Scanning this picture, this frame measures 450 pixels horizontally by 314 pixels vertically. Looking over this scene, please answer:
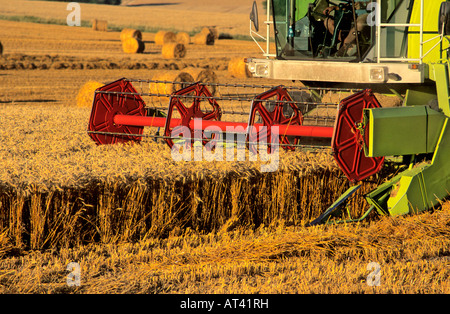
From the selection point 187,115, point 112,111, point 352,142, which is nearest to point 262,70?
point 187,115

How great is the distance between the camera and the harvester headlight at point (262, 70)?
8820 mm

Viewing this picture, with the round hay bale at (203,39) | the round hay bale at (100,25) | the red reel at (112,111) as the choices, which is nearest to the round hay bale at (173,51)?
the round hay bale at (203,39)

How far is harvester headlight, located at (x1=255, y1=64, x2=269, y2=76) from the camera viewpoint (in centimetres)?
882

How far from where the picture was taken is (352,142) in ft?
21.3

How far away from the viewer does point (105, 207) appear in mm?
5773

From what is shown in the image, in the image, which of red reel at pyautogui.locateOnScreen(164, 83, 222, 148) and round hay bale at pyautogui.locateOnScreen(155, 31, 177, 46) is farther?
round hay bale at pyautogui.locateOnScreen(155, 31, 177, 46)

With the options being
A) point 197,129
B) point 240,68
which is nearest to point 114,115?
point 197,129

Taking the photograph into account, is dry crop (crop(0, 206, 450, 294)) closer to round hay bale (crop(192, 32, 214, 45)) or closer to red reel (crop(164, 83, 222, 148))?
red reel (crop(164, 83, 222, 148))

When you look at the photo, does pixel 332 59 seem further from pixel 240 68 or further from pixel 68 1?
pixel 68 1

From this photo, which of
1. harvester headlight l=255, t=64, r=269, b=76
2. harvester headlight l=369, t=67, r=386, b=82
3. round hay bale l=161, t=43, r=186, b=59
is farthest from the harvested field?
round hay bale l=161, t=43, r=186, b=59

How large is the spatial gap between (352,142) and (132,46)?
84.7 feet

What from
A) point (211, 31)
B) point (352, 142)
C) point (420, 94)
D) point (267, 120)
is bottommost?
point (352, 142)

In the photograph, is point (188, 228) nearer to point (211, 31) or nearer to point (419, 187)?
point (419, 187)

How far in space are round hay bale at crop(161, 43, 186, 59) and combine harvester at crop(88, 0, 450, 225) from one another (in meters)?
19.6
